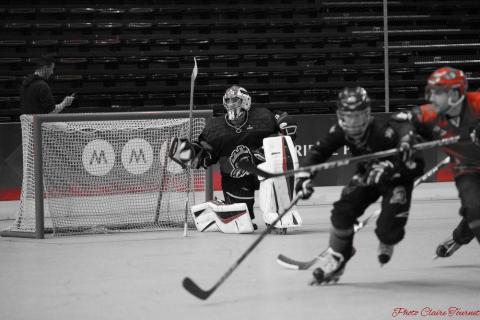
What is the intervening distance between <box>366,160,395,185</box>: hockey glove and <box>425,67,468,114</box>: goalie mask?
400mm

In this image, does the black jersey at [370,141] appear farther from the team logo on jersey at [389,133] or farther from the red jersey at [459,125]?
the red jersey at [459,125]

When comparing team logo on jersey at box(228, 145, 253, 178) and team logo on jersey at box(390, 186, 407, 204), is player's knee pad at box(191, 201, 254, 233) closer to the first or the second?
team logo on jersey at box(228, 145, 253, 178)

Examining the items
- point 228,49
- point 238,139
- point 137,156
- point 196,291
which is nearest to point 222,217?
point 238,139

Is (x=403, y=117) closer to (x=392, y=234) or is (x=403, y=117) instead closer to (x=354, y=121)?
(x=354, y=121)

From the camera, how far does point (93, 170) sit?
7.71 meters

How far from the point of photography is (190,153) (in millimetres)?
6453

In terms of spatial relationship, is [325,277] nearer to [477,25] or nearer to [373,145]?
[373,145]

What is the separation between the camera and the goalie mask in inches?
181

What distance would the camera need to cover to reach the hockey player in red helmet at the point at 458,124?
460 centimetres

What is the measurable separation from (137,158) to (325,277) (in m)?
3.42

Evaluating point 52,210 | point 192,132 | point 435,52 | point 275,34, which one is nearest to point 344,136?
point 192,132

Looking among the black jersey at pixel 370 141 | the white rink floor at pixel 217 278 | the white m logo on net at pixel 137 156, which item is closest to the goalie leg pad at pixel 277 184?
the white rink floor at pixel 217 278

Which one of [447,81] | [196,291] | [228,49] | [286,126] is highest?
[228,49]

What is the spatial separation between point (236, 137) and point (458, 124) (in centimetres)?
274
